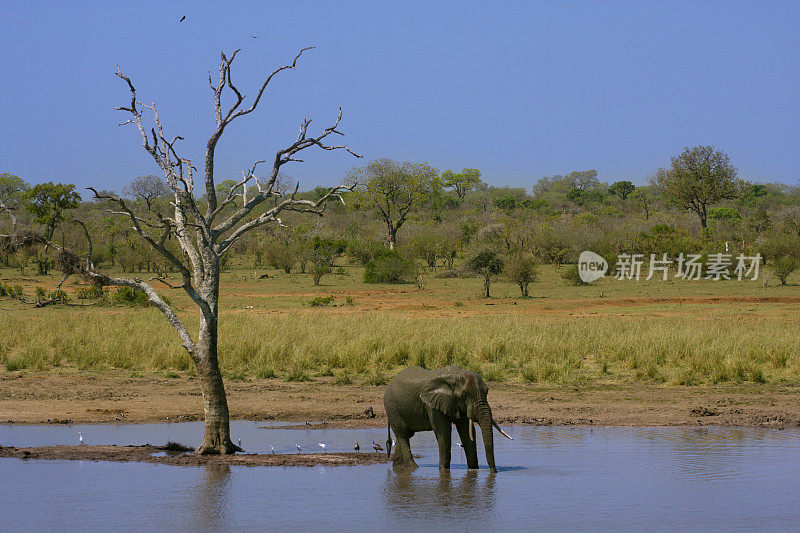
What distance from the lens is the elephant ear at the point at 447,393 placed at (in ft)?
29.8

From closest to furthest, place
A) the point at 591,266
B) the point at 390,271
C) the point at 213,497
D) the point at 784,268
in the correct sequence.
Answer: the point at 213,497
the point at 784,268
the point at 390,271
the point at 591,266

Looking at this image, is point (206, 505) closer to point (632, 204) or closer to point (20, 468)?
point (20, 468)

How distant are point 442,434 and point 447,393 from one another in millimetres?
594

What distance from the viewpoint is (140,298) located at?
103 feet

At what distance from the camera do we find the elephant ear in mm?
9078

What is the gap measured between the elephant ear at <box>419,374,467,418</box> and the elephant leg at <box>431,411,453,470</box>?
14 centimetres

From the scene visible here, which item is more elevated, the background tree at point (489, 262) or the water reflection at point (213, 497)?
the background tree at point (489, 262)

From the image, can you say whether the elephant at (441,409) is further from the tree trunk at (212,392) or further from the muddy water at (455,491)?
the tree trunk at (212,392)

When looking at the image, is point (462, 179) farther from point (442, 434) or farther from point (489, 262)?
point (442, 434)

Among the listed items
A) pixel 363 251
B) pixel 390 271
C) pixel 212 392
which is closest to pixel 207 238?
pixel 212 392

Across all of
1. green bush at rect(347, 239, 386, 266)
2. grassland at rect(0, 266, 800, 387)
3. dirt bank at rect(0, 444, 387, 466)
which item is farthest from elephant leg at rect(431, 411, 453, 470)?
green bush at rect(347, 239, 386, 266)

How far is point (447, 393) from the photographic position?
9.09 meters

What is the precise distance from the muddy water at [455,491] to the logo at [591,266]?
29826 mm

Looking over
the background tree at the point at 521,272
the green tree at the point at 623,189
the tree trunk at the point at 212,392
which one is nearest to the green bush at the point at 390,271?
the background tree at the point at 521,272
